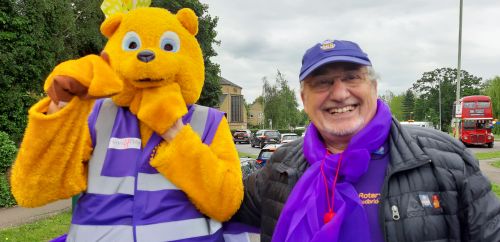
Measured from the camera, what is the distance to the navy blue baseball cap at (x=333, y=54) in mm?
2123

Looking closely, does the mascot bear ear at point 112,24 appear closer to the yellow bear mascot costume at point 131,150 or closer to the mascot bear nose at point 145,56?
the yellow bear mascot costume at point 131,150

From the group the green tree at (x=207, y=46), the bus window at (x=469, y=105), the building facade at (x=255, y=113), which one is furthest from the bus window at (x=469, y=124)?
the building facade at (x=255, y=113)

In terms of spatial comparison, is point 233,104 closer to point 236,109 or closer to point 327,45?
point 236,109

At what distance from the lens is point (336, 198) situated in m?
2.03

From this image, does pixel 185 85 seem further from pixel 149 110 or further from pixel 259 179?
pixel 259 179

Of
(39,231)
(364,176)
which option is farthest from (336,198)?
(39,231)

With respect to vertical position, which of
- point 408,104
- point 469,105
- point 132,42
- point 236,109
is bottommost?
point 132,42

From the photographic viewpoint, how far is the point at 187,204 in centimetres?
228

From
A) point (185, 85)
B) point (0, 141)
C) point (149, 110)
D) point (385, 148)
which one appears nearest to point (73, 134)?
point (149, 110)

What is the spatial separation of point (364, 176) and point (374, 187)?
7cm

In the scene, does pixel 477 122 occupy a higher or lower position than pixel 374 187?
higher

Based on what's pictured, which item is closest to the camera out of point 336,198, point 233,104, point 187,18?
point 336,198

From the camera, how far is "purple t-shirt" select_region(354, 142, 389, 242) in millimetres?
1976

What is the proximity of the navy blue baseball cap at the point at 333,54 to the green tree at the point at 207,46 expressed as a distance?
25614 mm
